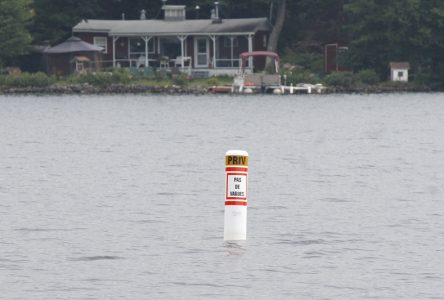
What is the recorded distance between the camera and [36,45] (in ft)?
367

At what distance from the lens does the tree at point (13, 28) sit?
105 m

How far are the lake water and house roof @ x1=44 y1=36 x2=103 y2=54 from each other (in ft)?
118

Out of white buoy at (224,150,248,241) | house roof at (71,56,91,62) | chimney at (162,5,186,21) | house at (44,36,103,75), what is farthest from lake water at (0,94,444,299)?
chimney at (162,5,186,21)

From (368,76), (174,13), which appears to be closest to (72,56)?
(174,13)

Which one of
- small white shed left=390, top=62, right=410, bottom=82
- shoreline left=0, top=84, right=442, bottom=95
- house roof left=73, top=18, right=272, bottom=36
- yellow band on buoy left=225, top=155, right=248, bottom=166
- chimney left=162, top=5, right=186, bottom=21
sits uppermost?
chimney left=162, top=5, right=186, bottom=21

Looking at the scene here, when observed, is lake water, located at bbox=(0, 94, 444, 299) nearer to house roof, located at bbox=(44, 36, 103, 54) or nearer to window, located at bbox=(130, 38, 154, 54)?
house roof, located at bbox=(44, 36, 103, 54)

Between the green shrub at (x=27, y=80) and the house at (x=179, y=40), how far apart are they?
7551 millimetres

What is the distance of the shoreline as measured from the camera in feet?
349

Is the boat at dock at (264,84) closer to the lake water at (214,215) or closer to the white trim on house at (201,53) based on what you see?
the white trim on house at (201,53)

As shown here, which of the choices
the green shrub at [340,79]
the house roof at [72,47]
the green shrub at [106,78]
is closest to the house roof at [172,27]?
the house roof at [72,47]

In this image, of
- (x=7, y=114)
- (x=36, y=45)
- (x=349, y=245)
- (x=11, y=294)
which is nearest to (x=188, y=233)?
(x=349, y=245)

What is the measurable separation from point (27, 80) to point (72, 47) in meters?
4.35

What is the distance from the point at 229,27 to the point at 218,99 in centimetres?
689

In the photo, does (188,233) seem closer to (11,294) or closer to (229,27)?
(11,294)
